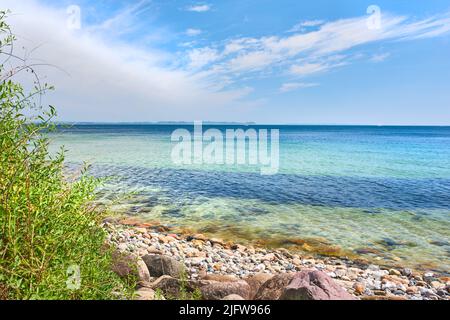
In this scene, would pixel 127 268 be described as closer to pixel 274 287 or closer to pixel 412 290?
pixel 274 287

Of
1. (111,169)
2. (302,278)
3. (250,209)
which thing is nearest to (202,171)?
(111,169)

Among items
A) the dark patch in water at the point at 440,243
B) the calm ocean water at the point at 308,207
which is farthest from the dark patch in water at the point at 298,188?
the dark patch in water at the point at 440,243

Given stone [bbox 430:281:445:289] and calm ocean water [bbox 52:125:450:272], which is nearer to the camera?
stone [bbox 430:281:445:289]

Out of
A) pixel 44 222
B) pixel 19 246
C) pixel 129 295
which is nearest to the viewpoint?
pixel 19 246

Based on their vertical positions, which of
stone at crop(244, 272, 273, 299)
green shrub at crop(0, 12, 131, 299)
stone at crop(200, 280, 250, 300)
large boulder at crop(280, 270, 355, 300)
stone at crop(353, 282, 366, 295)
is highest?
green shrub at crop(0, 12, 131, 299)

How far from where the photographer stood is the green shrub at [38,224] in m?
3.58

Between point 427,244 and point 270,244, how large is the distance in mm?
6405

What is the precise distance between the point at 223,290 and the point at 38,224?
4.27m

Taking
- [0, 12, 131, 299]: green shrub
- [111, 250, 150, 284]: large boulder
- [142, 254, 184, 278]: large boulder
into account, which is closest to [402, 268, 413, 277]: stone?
[142, 254, 184, 278]: large boulder

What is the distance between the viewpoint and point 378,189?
23.6 m

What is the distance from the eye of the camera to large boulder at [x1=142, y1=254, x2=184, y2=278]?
842cm

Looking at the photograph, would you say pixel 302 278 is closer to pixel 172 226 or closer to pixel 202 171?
pixel 172 226

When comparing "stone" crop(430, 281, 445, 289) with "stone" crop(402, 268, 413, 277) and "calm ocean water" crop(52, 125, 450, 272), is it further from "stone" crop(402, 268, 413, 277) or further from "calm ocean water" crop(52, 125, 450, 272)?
"calm ocean water" crop(52, 125, 450, 272)
